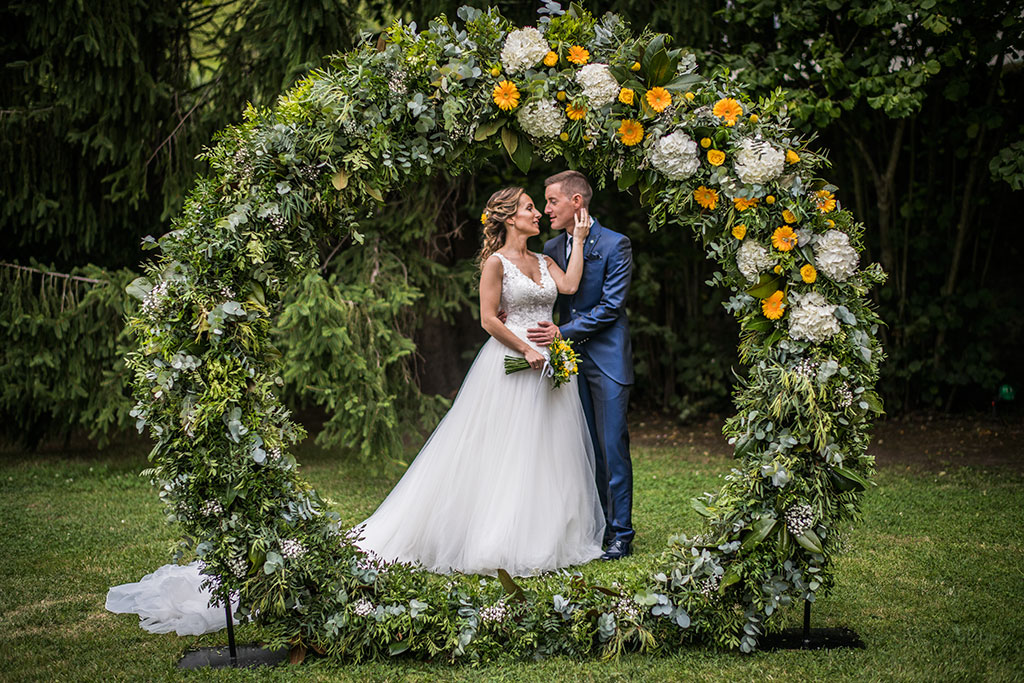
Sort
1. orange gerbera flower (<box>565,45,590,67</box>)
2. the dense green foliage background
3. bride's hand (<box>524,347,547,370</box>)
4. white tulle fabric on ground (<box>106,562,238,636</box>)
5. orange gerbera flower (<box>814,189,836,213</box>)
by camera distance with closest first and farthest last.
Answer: orange gerbera flower (<box>814,189,836,213</box>)
orange gerbera flower (<box>565,45,590,67</box>)
white tulle fabric on ground (<box>106,562,238,636</box>)
bride's hand (<box>524,347,547,370</box>)
the dense green foliage background

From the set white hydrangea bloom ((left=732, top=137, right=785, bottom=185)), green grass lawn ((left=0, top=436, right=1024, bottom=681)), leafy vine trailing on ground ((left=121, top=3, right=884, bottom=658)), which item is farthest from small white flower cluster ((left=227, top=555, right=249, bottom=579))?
white hydrangea bloom ((left=732, top=137, right=785, bottom=185))

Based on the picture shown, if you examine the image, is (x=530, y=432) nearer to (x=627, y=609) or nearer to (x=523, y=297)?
(x=523, y=297)

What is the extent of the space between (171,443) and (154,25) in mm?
5931

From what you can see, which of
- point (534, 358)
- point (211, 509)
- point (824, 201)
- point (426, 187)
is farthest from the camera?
point (426, 187)

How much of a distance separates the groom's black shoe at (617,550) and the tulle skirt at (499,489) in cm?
7

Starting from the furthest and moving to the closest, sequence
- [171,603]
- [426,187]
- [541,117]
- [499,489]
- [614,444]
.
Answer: [426,187] → [614,444] → [499,489] → [171,603] → [541,117]

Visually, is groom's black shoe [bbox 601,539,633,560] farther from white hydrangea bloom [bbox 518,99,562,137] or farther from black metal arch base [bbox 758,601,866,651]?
white hydrangea bloom [bbox 518,99,562,137]

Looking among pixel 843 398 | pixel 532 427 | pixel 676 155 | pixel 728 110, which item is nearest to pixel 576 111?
pixel 676 155

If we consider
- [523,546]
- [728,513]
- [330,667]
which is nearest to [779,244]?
A: [728,513]

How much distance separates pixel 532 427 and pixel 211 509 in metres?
2.03

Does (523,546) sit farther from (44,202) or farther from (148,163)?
(44,202)

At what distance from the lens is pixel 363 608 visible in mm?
3857

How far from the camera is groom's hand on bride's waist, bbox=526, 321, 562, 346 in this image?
5.18 metres

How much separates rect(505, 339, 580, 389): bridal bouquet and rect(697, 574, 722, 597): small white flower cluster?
162cm
